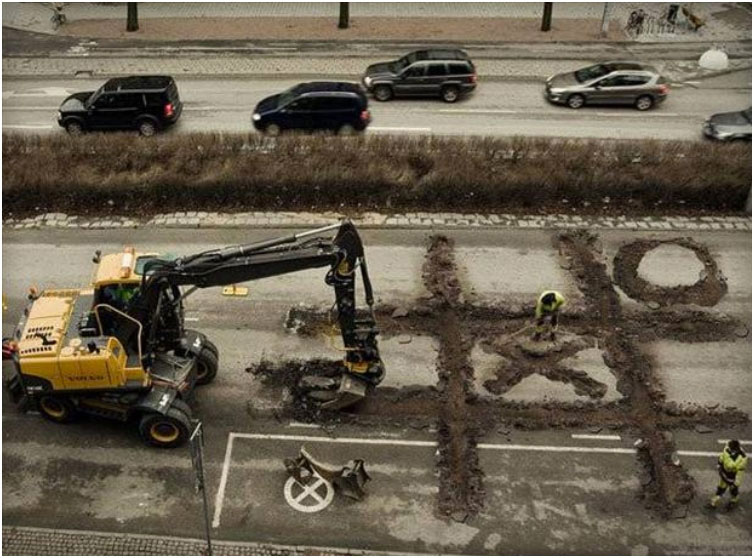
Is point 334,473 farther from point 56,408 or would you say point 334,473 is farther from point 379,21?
point 379,21

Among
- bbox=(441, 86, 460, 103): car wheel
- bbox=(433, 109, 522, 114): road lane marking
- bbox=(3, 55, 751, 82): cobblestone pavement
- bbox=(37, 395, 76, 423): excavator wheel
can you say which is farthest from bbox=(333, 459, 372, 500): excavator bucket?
bbox=(3, 55, 751, 82): cobblestone pavement

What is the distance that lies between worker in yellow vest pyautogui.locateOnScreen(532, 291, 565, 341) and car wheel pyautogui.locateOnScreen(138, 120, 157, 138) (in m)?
15.2

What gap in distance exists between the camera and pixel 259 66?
32625mm

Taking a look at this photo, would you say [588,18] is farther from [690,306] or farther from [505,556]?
[505,556]

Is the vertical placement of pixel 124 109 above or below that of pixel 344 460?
above

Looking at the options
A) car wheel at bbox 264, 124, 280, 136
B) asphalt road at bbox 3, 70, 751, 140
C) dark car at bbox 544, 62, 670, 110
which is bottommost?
car wheel at bbox 264, 124, 280, 136

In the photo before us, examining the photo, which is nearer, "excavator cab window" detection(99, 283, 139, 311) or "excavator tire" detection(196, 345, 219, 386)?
"excavator cab window" detection(99, 283, 139, 311)

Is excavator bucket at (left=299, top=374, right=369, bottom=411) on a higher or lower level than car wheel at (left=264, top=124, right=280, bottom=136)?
lower

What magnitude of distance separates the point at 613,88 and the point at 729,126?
4.35 m

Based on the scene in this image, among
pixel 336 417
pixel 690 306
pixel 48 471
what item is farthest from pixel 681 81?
pixel 48 471

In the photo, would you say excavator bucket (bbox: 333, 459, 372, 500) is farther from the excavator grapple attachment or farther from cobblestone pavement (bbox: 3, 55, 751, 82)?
cobblestone pavement (bbox: 3, 55, 751, 82)

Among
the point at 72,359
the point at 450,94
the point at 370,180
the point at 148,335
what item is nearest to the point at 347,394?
the point at 148,335

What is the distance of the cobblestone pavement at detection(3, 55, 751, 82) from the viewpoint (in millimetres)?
32062

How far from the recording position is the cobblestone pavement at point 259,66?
32062 mm
